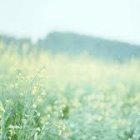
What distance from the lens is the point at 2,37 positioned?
29.5ft

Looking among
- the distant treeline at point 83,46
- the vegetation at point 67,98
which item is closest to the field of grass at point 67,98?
the vegetation at point 67,98

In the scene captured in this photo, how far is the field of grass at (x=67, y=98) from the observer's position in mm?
4574

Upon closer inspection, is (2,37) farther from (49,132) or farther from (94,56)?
(49,132)

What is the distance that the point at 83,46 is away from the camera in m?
10.1

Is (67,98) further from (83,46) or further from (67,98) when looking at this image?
(83,46)

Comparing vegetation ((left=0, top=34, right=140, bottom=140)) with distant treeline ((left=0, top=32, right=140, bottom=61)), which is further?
distant treeline ((left=0, top=32, right=140, bottom=61))

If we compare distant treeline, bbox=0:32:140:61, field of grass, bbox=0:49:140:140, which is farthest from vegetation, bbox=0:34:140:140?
distant treeline, bbox=0:32:140:61

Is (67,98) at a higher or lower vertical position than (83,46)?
lower

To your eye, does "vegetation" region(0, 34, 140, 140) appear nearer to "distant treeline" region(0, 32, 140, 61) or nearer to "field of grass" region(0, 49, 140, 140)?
"field of grass" region(0, 49, 140, 140)

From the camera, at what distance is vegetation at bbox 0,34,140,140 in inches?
180

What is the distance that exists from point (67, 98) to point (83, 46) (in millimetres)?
2658

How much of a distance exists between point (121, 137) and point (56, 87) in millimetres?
2179

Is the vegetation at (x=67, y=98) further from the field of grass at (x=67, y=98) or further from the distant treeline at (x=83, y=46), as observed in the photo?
the distant treeline at (x=83, y=46)

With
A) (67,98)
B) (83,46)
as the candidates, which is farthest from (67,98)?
(83,46)
